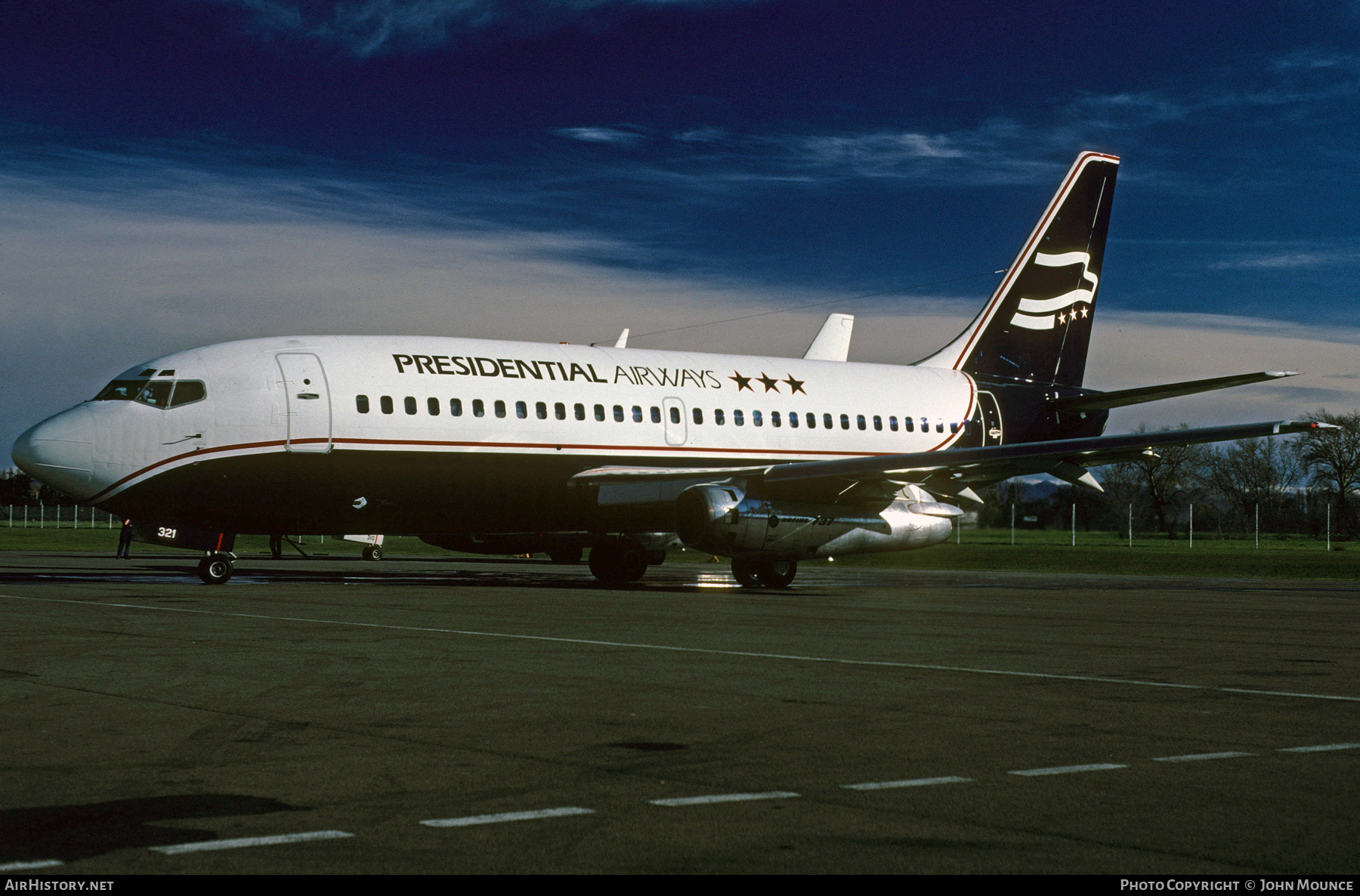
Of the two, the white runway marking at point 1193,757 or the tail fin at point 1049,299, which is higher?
the tail fin at point 1049,299

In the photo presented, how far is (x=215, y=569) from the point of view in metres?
24.9

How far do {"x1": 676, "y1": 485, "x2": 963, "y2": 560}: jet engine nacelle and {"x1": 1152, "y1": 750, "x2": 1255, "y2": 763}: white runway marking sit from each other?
17217mm

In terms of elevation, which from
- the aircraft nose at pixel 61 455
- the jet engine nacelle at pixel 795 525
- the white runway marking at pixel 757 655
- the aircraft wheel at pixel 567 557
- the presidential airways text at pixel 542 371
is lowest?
the aircraft wheel at pixel 567 557

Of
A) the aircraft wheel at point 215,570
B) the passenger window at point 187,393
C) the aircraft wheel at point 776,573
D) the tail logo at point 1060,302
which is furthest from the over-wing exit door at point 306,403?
the tail logo at point 1060,302

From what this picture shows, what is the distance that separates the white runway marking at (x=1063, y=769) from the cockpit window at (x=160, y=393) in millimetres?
19533

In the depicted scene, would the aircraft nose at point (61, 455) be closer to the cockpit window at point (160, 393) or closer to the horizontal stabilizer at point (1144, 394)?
the cockpit window at point (160, 393)

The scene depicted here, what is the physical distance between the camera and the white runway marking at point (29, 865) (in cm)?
522

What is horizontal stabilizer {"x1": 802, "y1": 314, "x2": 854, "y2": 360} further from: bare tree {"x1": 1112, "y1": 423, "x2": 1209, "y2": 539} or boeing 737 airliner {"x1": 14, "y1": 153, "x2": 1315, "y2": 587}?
bare tree {"x1": 1112, "y1": 423, "x2": 1209, "y2": 539}

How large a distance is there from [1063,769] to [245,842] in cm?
436

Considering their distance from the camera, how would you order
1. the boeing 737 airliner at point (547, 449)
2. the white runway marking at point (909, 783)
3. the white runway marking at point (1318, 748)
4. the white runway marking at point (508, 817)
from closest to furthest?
the white runway marking at point (508, 817) < the white runway marking at point (909, 783) < the white runway marking at point (1318, 748) < the boeing 737 airliner at point (547, 449)

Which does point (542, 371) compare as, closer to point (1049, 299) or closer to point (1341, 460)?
point (1049, 299)

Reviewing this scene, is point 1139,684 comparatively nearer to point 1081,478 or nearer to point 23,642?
point 23,642

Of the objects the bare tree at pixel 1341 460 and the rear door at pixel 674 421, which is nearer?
the rear door at pixel 674 421
